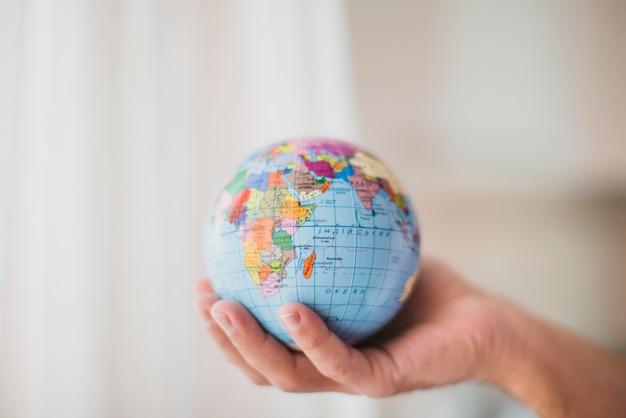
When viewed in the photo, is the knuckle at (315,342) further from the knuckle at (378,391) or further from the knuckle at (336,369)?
the knuckle at (378,391)

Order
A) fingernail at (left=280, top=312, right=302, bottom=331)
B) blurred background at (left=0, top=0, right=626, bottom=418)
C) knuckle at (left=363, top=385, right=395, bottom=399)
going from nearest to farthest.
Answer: fingernail at (left=280, top=312, right=302, bottom=331) < knuckle at (left=363, top=385, right=395, bottom=399) < blurred background at (left=0, top=0, right=626, bottom=418)

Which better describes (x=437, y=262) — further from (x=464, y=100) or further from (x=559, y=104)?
(x=559, y=104)

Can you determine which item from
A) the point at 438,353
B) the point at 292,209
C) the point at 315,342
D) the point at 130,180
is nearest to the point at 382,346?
the point at 438,353

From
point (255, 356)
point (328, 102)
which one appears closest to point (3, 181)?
point (255, 356)

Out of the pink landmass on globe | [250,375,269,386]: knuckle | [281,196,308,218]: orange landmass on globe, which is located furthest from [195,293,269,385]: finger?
[281,196,308,218]: orange landmass on globe

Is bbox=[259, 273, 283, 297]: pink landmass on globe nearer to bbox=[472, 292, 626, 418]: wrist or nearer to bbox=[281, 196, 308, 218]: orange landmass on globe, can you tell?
bbox=[281, 196, 308, 218]: orange landmass on globe

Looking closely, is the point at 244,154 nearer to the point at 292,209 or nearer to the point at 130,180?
the point at 130,180
